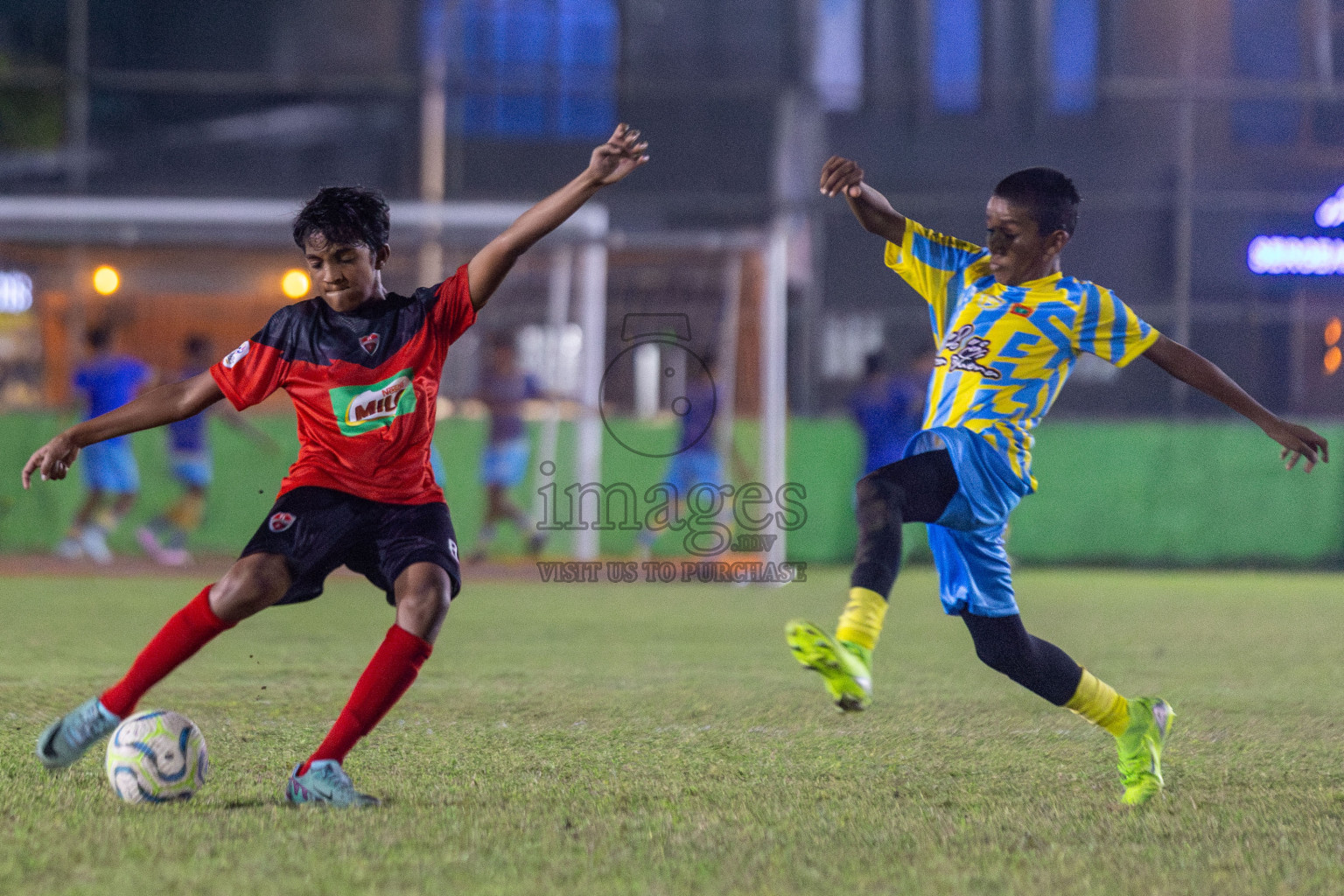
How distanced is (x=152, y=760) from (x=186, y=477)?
9.03 metres

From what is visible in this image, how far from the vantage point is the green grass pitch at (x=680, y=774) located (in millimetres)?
2924

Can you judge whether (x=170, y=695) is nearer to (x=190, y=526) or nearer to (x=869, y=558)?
(x=869, y=558)

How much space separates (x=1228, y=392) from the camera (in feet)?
12.4

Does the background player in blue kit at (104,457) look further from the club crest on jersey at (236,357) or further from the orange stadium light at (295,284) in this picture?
the club crest on jersey at (236,357)

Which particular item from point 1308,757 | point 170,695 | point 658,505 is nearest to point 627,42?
point 658,505

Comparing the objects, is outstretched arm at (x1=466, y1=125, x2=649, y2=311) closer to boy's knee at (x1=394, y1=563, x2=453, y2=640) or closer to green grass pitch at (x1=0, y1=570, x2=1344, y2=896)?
boy's knee at (x1=394, y1=563, x2=453, y2=640)

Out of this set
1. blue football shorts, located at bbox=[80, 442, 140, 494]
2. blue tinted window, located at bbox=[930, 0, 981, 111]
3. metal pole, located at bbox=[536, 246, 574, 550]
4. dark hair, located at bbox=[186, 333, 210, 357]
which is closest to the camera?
dark hair, located at bbox=[186, 333, 210, 357]

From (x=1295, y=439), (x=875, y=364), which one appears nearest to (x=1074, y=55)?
(x=875, y=364)

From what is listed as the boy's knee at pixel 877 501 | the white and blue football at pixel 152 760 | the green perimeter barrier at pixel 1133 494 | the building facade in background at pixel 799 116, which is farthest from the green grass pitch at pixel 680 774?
the building facade in background at pixel 799 116

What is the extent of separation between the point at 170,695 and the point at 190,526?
284 inches

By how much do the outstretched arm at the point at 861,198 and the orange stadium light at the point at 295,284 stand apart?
1019 centimetres

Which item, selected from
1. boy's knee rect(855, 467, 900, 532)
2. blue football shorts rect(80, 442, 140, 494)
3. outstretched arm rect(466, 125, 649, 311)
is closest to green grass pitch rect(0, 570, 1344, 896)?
boy's knee rect(855, 467, 900, 532)

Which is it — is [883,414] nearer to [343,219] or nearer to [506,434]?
[506,434]

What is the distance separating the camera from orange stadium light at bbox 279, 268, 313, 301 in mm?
13789
